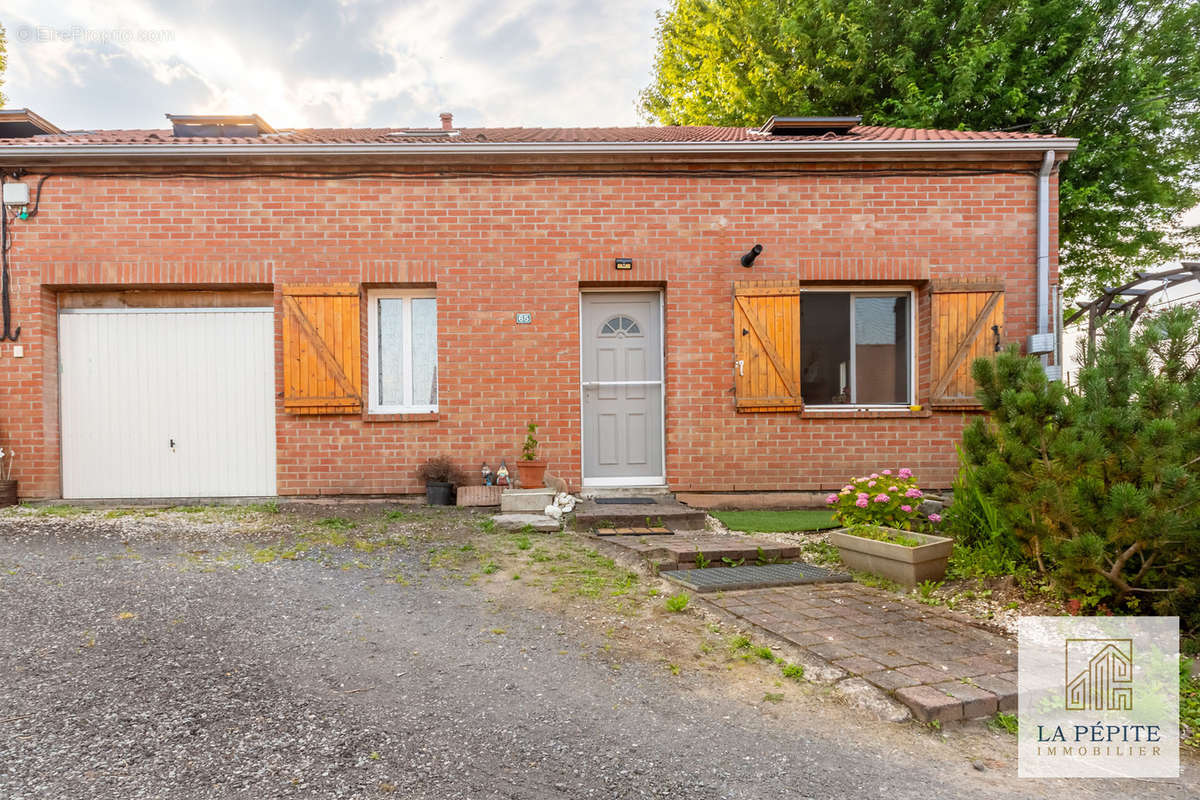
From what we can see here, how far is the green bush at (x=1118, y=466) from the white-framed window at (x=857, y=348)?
3.48 metres

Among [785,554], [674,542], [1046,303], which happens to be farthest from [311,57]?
[1046,303]

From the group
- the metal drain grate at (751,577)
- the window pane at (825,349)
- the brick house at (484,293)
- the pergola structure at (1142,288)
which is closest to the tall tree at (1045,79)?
the pergola structure at (1142,288)

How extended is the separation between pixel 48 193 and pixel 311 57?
417 centimetres

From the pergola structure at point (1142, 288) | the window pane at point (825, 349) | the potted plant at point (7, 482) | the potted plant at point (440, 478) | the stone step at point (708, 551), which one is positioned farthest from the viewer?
the pergola structure at point (1142, 288)

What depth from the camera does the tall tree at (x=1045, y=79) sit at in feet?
36.7

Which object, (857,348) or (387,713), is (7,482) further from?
(857,348)

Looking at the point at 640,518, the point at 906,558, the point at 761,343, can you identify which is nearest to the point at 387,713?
the point at 906,558

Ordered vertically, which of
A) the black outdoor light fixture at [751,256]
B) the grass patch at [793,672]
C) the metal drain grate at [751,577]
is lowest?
the grass patch at [793,672]

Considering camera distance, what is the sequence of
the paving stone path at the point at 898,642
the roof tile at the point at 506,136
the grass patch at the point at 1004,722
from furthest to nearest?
the roof tile at the point at 506,136, the paving stone path at the point at 898,642, the grass patch at the point at 1004,722

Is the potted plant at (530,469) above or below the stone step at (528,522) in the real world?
above

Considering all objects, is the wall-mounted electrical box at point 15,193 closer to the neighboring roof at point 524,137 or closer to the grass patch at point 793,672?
the neighboring roof at point 524,137

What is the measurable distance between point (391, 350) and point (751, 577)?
4598 mm

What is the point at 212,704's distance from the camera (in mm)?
2615

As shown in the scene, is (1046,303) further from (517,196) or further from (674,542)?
(517,196)
